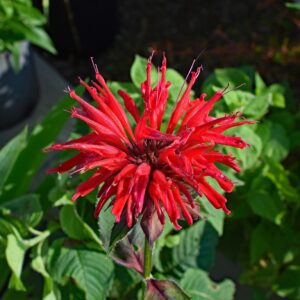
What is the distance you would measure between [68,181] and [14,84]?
85 cm

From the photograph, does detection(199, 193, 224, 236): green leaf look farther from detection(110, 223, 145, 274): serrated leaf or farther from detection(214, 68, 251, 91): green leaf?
detection(214, 68, 251, 91): green leaf

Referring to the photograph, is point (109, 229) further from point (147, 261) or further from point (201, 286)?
point (201, 286)

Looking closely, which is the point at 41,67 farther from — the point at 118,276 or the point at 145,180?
the point at 145,180

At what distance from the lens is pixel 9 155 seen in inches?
48.6

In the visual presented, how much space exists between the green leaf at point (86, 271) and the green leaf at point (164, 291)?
6.1 inches

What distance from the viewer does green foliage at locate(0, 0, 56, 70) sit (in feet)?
5.54

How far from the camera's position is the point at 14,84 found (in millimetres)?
1921

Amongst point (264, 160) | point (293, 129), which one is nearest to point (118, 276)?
point (264, 160)

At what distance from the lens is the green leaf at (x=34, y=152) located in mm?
1270

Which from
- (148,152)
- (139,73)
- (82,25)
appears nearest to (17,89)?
(82,25)

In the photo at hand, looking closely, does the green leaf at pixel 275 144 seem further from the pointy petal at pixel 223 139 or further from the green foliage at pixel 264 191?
the pointy petal at pixel 223 139

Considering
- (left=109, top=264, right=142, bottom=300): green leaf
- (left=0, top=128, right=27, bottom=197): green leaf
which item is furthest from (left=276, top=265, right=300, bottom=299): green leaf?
(left=0, top=128, right=27, bottom=197): green leaf

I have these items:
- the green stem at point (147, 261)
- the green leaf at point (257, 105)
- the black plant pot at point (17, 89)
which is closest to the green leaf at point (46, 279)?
the green stem at point (147, 261)

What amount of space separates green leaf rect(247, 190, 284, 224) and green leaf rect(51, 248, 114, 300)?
1.15 feet
